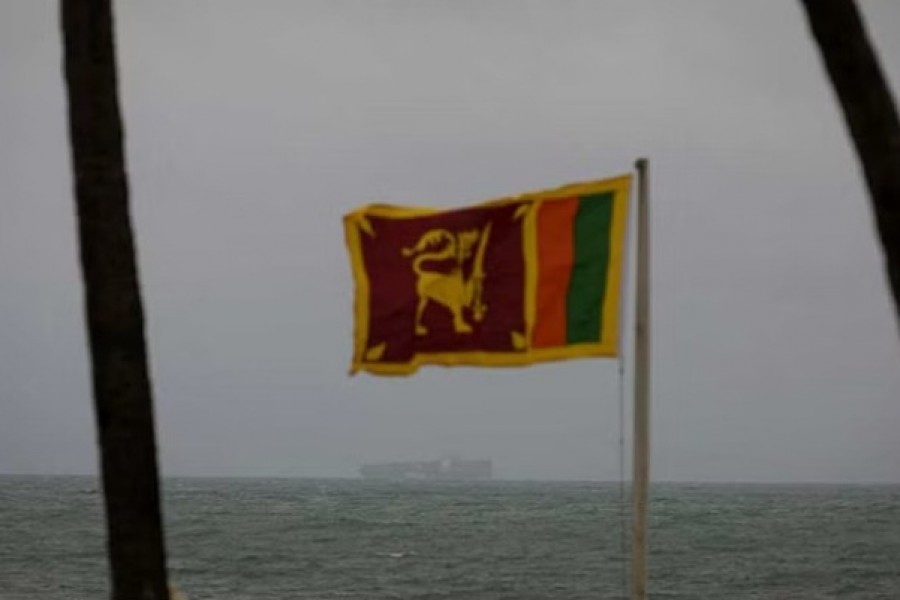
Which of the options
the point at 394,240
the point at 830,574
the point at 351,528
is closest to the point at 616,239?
the point at 394,240

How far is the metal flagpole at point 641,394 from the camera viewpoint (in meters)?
9.60

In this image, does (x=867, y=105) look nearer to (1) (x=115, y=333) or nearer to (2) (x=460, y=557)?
(1) (x=115, y=333)

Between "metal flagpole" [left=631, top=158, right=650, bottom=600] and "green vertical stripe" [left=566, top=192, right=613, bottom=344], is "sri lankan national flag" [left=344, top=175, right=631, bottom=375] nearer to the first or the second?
"green vertical stripe" [left=566, top=192, right=613, bottom=344]

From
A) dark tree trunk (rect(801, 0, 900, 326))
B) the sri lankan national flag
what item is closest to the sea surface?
the sri lankan national flag

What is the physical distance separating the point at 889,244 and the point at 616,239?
2994mm

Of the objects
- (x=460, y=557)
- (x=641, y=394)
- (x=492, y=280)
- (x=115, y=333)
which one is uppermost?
(x=492, y=280)

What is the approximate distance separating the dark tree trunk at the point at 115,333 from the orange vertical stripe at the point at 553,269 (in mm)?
3047

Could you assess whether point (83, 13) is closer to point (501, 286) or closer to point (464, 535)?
point (501, 286)

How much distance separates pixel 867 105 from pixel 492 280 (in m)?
3.46

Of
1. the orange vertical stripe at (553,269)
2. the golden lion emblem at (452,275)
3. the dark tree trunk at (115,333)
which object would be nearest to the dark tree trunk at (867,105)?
the orange vertical stripe at (553,269)

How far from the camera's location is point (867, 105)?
7.98m

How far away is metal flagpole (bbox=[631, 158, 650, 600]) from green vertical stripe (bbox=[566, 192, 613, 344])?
424 millimetres

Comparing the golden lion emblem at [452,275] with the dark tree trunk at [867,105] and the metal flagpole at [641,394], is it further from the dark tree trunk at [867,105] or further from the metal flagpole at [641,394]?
the dark tree trunk at [867,105]

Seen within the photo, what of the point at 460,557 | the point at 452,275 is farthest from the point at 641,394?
the point at 460,557
